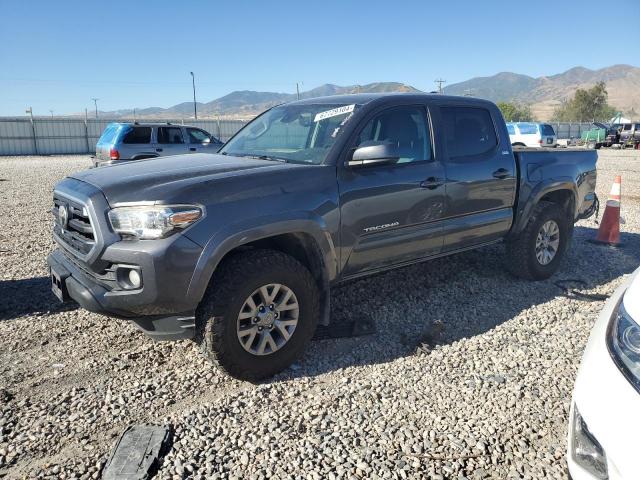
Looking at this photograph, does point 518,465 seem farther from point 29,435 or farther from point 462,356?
point 29,435

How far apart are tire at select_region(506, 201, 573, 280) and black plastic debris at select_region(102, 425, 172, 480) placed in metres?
3.95

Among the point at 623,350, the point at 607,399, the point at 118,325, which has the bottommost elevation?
the point at 118,325

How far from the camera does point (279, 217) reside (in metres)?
3.17

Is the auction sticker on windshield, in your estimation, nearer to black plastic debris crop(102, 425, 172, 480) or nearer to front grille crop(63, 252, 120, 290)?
front grille crop(63, 252, 120, 290)

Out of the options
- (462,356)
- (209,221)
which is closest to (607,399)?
(462,356)

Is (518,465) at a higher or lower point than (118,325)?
lower

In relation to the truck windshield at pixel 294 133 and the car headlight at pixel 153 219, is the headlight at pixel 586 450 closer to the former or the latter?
the car headlight at pixel 153 219

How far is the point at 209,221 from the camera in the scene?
2932mm

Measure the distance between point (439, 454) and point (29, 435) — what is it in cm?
225

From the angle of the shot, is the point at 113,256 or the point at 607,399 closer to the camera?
the point at 607,399

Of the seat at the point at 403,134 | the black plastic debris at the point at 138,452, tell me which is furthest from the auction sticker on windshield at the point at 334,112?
the black plastic debris at the point at 138,452

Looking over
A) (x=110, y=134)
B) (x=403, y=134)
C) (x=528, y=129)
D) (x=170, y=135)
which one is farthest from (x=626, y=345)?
(x=528, y=129)

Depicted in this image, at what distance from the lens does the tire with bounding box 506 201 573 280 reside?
17.0ft

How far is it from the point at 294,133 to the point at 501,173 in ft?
6.89
